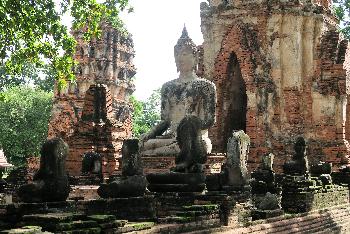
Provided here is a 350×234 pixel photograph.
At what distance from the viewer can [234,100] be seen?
48.1ft

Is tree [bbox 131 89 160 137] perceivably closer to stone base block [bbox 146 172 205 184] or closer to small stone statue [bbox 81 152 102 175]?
small stone statue [bbox 81 152 102 175]

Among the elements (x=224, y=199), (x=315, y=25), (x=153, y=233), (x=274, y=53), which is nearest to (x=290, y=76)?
(x=274, y=53)

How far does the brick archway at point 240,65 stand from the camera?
13.5 metres

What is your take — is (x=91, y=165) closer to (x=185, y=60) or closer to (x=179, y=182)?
(x=185, y=60)

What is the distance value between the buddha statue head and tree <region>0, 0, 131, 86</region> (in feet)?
10.1

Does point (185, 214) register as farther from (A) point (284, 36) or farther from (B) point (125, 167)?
(A) point (284, 36)

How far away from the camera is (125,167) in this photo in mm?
5629

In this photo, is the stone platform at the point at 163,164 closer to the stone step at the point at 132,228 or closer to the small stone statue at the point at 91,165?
the small stone statue at the point at 91,165

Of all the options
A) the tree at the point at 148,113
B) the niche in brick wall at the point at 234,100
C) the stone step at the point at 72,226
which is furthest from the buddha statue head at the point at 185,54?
the tree at the point at 148,113

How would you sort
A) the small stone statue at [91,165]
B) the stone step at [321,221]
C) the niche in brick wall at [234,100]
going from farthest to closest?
the niche in brick wall at [234,100] → the small stone statue at [91,165] → the stone step at [321,221]

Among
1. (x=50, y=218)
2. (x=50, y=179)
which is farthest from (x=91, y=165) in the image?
(x=50, y=218)

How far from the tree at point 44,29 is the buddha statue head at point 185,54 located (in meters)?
3.09

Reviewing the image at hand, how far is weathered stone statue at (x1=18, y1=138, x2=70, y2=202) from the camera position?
501 cm

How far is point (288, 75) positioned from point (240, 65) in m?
1.33
